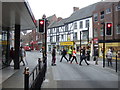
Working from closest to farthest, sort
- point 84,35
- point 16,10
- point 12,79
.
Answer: point 16,10 < point 12,79 < point 84,35

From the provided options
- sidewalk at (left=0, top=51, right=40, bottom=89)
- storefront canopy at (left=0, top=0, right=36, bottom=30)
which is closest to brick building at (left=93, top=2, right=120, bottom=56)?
sidewalk at (left=0, top=51, right=40, bottom=89)

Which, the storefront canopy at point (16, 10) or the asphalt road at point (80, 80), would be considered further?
the asphalt road at point (80, 80)

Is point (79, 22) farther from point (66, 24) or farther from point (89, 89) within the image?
point (89, 89)

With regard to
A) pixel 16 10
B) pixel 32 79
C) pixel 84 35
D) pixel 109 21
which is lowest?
pixel 32 79

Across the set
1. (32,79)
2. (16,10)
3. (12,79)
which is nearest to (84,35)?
(12,79)

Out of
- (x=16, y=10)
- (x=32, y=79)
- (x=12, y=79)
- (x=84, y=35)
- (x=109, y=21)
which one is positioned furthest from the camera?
(x=84, y=35)

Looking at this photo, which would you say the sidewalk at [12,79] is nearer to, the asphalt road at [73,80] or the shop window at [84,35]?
the asphalt road at [73,80]

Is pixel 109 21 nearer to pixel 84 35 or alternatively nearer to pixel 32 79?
pixel 84 35

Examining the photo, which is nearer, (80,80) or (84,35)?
(80,80)

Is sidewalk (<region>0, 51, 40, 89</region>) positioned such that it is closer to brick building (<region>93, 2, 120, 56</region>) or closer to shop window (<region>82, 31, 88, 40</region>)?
brick building (<region>93, 2, 120, 56</region>)

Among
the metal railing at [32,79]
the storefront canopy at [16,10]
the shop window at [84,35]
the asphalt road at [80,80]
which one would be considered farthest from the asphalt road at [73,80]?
the shop window at [84,35]

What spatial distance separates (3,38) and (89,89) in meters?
8.39

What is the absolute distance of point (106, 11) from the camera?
30.7 m

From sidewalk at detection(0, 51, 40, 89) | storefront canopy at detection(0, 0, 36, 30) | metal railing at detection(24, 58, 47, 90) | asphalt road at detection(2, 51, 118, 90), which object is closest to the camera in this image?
metal railing at detection(24, 58, 47, 90)
